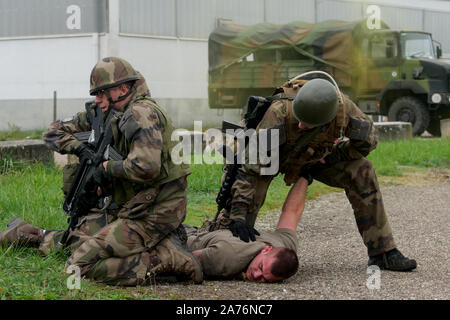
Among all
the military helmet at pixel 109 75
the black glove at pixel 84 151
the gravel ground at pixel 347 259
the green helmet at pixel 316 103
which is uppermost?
the military helmet at pixel 109 75

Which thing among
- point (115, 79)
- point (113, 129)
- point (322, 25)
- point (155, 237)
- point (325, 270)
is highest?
point (322, 25)

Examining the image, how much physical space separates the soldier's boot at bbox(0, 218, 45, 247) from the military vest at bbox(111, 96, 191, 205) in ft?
3.07

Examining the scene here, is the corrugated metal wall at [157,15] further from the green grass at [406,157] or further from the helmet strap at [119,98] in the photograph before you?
the helmet strap at [119,98]

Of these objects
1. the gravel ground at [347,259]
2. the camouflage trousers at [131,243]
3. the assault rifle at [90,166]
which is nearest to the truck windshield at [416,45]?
the gravel ground at [347,259]

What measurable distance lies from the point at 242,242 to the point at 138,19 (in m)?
17.5

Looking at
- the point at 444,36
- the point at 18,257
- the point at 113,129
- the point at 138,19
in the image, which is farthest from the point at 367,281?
the point at 444,36

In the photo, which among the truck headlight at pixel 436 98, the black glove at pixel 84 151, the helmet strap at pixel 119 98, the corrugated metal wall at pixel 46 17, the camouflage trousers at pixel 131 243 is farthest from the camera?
the corrugated metal wall at pixel 46 17

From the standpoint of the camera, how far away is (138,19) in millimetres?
21969

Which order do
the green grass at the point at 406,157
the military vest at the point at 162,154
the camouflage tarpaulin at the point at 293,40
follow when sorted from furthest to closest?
the camouflage tarpaulin at the point at 293,40, the green grass at the point at 406,157, the military vest at the point at 162,154

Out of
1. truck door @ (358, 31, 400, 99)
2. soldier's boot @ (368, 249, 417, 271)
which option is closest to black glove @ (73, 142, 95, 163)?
soldier's boot @ (368, 249, 417, 271)

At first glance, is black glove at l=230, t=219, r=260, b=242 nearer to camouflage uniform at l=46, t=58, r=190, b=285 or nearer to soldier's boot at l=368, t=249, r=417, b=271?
camouflage uniform at l=46, t=58, r=190, b=285

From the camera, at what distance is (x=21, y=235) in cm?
568

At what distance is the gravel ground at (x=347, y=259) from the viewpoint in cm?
484

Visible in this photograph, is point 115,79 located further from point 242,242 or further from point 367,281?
point 367,281
